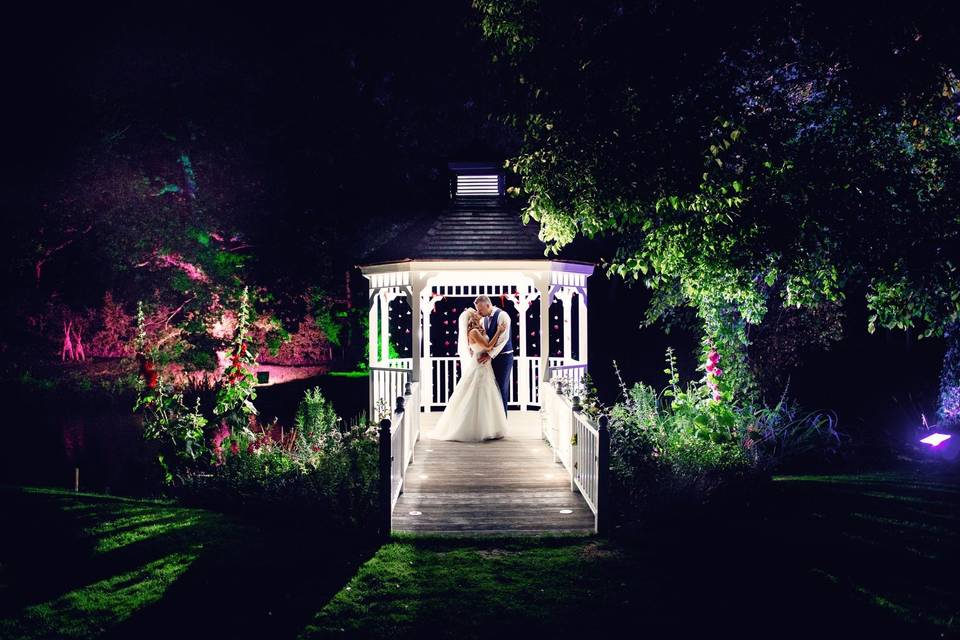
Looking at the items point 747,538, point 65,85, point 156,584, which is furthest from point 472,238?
point 65,85

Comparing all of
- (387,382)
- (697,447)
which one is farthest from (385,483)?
(387,382)

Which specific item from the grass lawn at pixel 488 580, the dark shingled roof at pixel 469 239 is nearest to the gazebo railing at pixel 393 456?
the grass lawn at pixel 488 580

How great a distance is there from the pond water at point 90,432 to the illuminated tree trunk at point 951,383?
41.2 ft

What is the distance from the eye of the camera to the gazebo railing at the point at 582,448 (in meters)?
7.32

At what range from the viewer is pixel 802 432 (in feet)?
42.3

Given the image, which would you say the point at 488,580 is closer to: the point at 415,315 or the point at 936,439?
the point at 415,315

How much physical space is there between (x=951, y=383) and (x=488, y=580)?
10.1 meters

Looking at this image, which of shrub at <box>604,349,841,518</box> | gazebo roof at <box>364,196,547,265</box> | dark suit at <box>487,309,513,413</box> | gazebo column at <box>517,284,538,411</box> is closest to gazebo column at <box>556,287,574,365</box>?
gazebo column at <box>517,284,538,411</box>

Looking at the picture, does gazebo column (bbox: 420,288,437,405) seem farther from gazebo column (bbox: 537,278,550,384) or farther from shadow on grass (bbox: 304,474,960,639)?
shadow on grass (bbox: 304,474,960,639)

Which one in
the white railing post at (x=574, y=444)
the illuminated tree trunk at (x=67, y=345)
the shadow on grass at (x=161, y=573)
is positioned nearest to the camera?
the shadow on grass at (x=161, y=573)

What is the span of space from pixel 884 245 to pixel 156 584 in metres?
7.91

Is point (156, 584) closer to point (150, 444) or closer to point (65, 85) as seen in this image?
point (150, 444)

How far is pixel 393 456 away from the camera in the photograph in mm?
7848

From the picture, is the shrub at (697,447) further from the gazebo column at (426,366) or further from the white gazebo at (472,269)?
the gazebo column at (426,366)
